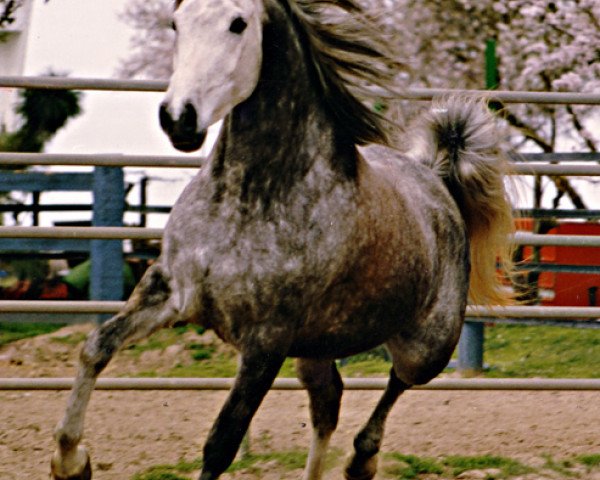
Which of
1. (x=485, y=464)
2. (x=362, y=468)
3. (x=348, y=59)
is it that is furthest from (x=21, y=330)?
(x=348, y=59)

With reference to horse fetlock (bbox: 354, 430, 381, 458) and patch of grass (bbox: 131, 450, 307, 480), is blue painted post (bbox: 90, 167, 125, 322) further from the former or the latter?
horse fetlock (bbox: 354, 430, 381, 458)

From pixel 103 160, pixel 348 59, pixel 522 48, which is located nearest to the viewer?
pixel 348 59

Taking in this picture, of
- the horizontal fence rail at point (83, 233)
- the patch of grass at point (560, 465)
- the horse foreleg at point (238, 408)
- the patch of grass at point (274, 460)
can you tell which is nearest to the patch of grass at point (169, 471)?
the patch of grass at point (274, 460)

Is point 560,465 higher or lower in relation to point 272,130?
lower

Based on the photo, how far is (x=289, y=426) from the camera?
4.62 m

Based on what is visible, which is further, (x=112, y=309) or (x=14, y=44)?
(x=14, y=44)

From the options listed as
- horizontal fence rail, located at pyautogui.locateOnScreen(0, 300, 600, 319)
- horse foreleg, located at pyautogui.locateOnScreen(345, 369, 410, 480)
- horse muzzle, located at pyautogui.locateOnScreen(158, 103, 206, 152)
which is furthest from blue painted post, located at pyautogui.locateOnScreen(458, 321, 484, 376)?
horse muzzle, located at pyautogui.locateOnScreen(158, 103, 206, 152)

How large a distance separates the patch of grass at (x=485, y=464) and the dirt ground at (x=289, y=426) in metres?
0.07

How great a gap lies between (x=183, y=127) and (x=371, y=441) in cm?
161

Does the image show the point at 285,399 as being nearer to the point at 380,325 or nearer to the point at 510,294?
the point at 510,294

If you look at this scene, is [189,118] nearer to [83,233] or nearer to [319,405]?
[319,405]

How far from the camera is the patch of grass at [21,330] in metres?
8.35

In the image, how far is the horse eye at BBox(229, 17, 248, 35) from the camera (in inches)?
103

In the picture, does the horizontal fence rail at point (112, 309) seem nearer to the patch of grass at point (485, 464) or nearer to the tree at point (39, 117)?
the patch of grass at point (485, 464)
